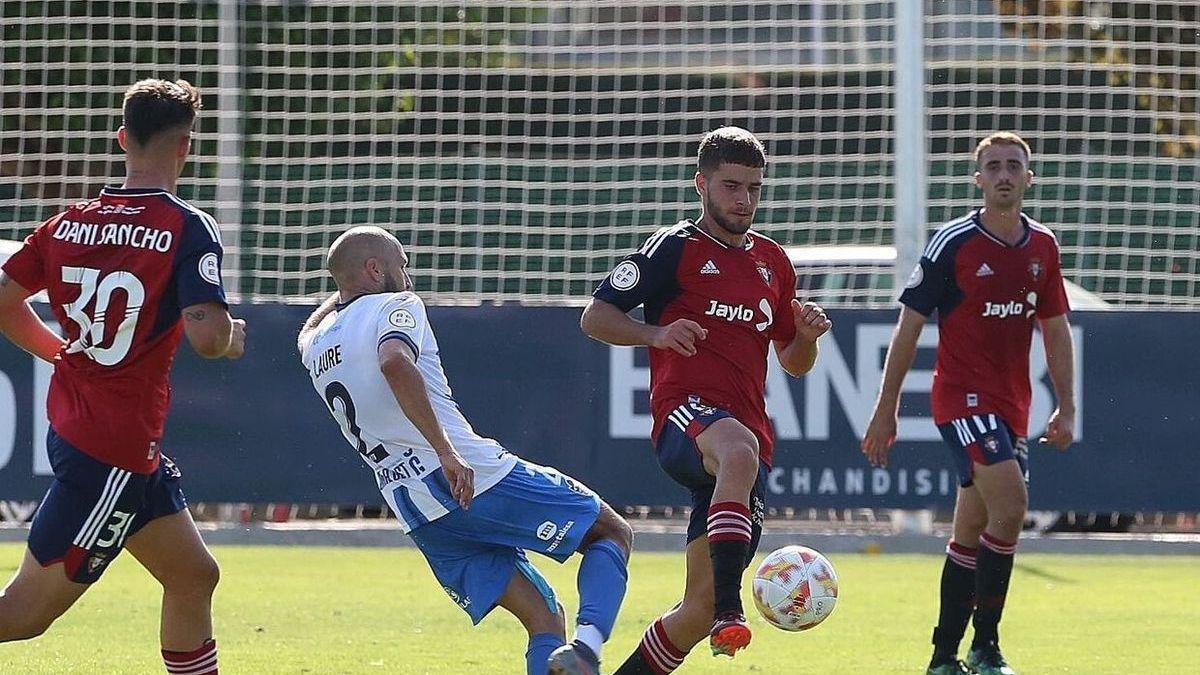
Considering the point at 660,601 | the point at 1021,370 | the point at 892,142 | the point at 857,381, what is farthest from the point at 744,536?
the point at 892,142

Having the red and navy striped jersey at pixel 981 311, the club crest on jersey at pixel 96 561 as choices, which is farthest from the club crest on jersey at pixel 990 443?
the club crest on jersey at pixel 96 561

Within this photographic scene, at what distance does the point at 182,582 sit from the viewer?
5688 millimetres

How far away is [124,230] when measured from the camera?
5.36m

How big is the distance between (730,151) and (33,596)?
253cm

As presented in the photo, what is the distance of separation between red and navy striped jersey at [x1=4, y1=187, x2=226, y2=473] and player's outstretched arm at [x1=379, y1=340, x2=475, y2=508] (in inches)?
20.4

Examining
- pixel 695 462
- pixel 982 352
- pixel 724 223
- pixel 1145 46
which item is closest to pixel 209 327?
pixel 695 462

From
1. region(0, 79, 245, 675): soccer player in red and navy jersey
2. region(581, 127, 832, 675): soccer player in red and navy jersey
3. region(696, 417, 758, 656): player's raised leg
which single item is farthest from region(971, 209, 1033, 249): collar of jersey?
region(0, 79, 245, 675): soccer player in red and navy jersey

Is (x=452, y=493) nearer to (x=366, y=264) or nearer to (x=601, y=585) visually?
(x=601, y=585)

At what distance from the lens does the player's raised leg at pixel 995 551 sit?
7.44m

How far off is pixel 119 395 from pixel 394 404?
0.80m

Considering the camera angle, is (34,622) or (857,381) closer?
(34,622)

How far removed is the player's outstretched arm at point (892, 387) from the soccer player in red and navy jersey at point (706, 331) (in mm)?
1296

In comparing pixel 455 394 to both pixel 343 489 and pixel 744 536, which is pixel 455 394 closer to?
pixel 343 489

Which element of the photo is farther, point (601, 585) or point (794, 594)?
point (794, 594)
